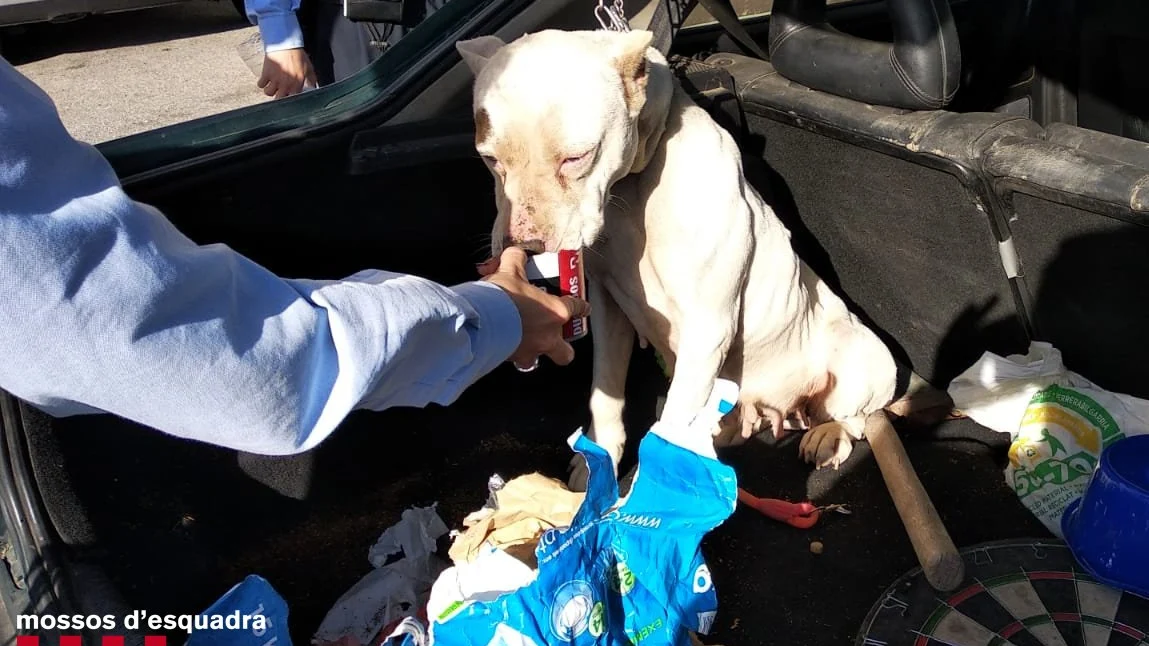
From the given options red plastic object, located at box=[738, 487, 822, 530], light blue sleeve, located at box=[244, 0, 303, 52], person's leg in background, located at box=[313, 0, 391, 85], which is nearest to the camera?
red plastic object, located at box=[738, 487, 822, 530]

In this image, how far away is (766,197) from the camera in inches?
116

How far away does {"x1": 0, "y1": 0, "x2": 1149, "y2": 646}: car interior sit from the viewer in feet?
5.89

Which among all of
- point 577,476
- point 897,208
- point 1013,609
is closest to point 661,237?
point 577,476

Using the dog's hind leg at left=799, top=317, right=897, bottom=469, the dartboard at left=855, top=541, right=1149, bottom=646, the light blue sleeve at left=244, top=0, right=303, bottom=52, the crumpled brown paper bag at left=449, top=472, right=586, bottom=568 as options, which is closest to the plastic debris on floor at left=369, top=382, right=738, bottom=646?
the crumpled brown paper bag at left=449, top=472, right=586, bottom=568

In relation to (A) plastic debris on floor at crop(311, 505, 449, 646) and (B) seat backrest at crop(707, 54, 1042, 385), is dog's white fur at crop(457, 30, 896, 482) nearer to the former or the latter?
(B) seat backrest at crop(707, 54, 1042, 385)

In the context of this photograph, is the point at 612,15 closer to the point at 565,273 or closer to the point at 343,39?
the point at 565,273

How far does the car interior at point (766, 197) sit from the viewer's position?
180 centimetres

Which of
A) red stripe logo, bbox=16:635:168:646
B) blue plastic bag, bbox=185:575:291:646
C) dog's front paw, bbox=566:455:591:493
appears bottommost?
dog's front paw, bbox=566:455:591:493

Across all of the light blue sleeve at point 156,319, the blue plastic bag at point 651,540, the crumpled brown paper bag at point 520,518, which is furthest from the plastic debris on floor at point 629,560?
the light blue sleeve at point 156,319

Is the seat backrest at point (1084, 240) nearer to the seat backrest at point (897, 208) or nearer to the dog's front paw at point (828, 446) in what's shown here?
the seat backrest at point (897, 208)

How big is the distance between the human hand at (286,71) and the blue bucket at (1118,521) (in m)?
2.53

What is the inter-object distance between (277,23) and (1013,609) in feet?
8.66

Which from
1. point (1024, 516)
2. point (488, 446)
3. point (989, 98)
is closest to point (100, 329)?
point (488, 446)

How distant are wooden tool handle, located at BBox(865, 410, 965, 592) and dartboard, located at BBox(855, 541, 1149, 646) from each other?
61mm
